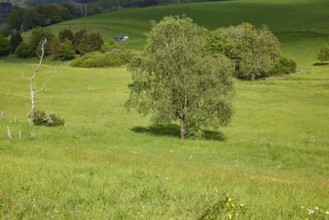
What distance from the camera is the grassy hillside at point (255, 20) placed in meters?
140

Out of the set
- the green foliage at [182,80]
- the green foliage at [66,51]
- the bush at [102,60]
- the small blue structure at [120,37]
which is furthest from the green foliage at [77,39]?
the green foliage at [182,80]

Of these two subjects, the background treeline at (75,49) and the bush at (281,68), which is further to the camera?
the background treeline at (75,49)

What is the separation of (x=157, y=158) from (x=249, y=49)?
83.8m

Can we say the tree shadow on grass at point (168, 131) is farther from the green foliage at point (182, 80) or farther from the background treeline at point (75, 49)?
the background treeline at point (75, 49)

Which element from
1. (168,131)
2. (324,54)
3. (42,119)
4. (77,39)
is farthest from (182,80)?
(77,39)

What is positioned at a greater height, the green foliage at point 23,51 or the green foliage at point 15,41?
the green foliage at point 15,41

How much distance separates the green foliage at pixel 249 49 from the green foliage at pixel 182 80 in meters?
63.0

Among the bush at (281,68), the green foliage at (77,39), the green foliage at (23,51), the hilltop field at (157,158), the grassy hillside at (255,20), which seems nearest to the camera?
the hilltop field at (157,158)

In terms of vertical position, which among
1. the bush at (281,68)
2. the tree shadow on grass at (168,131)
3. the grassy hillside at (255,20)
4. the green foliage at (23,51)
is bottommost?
the bush at (281,68)

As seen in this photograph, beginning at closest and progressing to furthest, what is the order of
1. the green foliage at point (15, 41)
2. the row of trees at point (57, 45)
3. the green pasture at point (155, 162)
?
the green pasture at point (155, 162), the row of trees at point (57, 45), the green foliage at point (15, 41)

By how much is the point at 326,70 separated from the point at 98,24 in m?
113

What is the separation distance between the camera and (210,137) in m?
37.6

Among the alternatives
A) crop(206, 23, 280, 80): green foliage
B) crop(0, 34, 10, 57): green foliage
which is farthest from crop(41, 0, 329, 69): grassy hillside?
crop(0, 34, 10, 57): green foliage

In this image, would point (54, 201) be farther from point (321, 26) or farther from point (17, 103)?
point (321, 26)
